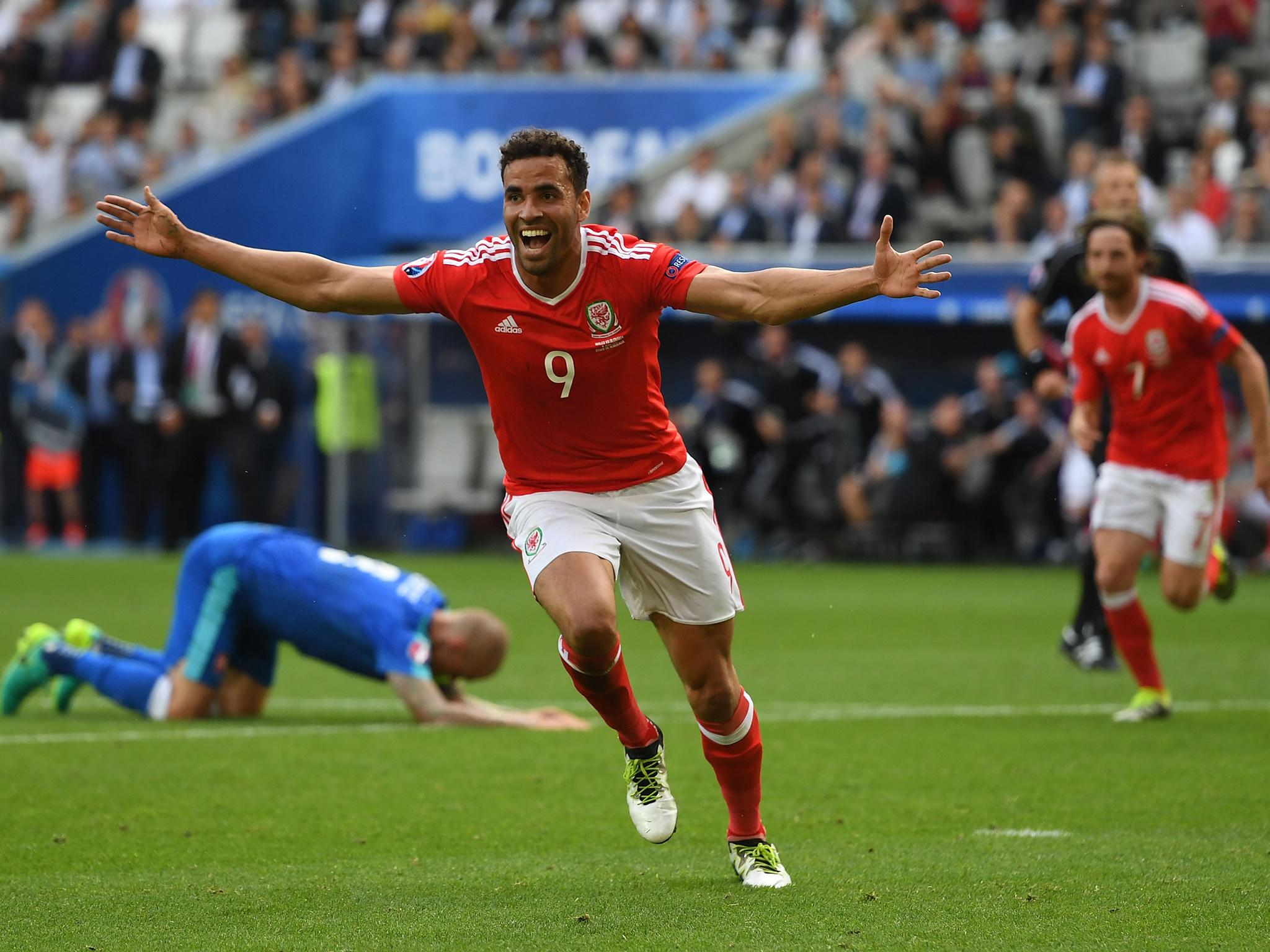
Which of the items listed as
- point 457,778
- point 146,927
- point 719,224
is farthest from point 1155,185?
point 146,927

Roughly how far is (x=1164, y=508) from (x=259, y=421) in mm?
14030

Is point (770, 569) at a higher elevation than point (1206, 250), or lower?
lower

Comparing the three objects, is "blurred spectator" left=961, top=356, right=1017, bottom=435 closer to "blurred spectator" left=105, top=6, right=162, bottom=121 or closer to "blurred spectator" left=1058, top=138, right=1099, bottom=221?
"blurred spectator" left=1058, top=138, right=1099, bottom=221

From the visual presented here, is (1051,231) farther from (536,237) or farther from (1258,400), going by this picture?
(536,237)

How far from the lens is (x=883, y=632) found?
13.6 metres

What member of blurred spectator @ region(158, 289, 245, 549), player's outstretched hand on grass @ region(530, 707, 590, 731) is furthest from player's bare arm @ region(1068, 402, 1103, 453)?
blurred spectator @ region(158, 289, 245, 549)

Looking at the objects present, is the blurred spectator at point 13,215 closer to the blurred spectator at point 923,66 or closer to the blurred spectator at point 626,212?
the blurred spectator at point 626,212

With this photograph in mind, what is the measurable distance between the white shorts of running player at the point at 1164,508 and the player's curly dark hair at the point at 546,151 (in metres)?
4.25

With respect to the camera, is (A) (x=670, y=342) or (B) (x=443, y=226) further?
(B) (x=443, y=226)

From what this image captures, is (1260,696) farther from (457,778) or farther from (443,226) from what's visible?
(443,226)

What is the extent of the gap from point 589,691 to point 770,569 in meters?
13.6

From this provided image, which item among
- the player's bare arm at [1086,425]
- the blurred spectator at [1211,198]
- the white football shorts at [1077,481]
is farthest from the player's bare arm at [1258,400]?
the blurred spectator at [1211,198]

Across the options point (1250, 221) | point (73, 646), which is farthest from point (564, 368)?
point (1250, 221)

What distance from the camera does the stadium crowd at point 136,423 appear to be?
21.7m
